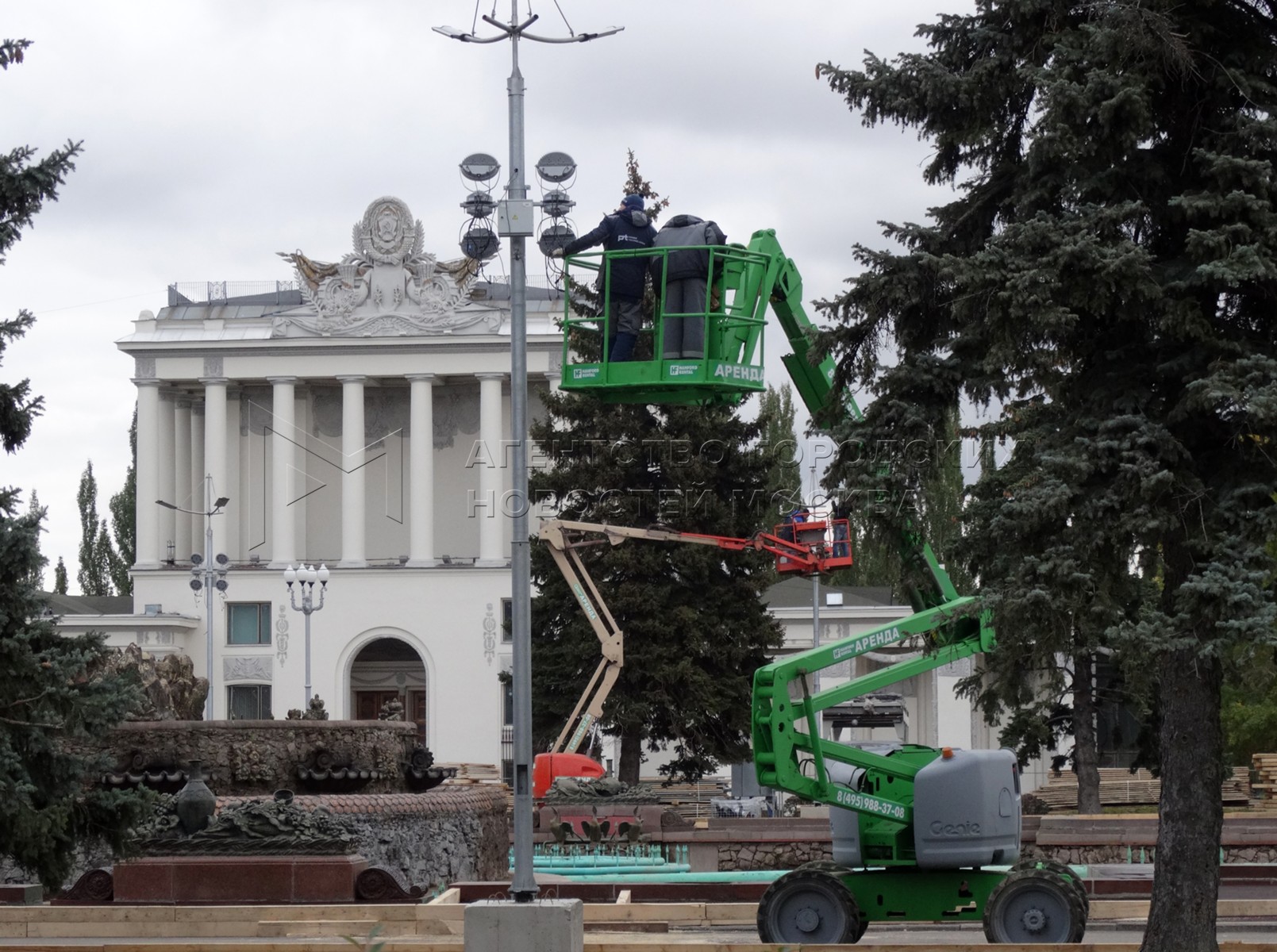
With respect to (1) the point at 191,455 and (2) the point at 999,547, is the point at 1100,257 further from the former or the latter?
(1) the point at 191,455

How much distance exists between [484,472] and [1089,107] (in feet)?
198

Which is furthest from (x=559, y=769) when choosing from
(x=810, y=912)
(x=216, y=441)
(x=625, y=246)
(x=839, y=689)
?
(x=216, y=441)

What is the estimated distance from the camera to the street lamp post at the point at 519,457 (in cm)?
1444

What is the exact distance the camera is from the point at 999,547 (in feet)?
48.3

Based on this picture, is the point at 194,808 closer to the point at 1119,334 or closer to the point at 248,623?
the point at 1119,334

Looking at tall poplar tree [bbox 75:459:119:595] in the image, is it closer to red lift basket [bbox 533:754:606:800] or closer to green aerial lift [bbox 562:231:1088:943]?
red lift basket [bbox 533:754:606:800]

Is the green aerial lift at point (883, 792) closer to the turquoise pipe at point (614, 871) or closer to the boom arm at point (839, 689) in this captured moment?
the boom arm at point (839, 689)

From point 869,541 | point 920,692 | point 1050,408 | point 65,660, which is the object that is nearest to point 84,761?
point 65,660

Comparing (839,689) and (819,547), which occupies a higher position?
(819,547)

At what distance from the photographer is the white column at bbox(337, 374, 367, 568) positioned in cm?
7219

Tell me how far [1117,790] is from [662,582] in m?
11.9

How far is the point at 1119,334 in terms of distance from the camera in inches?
583

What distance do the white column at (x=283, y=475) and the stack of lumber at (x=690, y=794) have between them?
17203 mm

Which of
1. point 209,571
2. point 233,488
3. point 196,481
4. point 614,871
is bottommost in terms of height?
point 614,871
